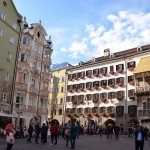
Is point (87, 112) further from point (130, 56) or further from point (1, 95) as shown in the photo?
point (1, 95)

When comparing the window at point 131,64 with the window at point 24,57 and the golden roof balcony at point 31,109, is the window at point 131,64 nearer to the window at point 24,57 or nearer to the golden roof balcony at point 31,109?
the golden roof balcony at point 31,109

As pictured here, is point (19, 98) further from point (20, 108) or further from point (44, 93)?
point (44, 93)

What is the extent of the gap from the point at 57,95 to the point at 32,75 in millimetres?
27207

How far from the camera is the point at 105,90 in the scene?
63812 millimetres

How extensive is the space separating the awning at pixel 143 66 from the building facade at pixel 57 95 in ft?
78.6

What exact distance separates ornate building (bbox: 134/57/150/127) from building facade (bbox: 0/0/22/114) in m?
23.2

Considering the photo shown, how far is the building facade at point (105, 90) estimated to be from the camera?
193ft

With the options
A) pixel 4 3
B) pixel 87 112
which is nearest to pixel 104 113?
pixel 87 112

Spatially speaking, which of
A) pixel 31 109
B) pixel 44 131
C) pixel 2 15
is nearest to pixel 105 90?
pixel 31 109

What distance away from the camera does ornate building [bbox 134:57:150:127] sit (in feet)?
176

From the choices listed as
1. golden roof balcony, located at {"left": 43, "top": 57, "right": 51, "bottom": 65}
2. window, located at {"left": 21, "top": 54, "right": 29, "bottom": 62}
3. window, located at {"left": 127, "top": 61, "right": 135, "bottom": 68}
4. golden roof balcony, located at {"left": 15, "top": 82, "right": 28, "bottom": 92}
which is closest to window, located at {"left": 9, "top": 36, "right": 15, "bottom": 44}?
window, located at {"left": 21, "top": 54, "right": 29, "bottom": 62}

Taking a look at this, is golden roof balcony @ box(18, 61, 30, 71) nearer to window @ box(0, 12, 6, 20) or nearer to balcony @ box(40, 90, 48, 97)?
balcony @ box(40, 90, 48, 97)

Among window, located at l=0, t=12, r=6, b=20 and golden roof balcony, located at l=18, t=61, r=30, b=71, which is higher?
window, located at l=0, t=12, r=6, b=20

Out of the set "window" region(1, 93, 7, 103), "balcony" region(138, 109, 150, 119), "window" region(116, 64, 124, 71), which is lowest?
"balcony" region(138, 109, 150, 119)
